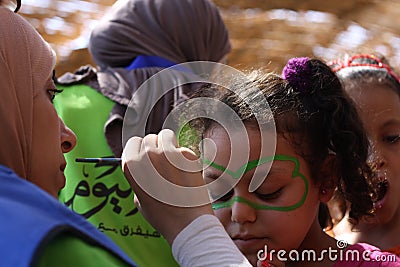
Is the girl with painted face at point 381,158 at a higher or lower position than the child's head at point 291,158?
lower

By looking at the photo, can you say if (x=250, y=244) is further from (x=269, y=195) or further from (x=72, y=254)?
(x=72, y=254)

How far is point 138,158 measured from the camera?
1.17 meters

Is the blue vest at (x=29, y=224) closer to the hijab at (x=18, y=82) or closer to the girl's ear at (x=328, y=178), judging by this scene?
the hijab at (x=18, y=82)

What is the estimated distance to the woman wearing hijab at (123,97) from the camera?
203 cm

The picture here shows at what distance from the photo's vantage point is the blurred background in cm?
357

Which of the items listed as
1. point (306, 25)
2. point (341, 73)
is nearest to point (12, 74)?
point (341, 73)

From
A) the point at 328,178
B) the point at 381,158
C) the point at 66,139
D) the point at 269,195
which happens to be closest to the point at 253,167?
the point at 269,195

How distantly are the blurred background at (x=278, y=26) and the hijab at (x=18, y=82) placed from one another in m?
2.33

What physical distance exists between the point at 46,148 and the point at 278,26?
278 cm

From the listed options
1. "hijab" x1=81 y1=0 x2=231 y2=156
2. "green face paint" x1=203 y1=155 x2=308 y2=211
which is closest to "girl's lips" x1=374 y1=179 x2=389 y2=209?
"green face paint" x1=203 y1=155 x2=308 y2=211

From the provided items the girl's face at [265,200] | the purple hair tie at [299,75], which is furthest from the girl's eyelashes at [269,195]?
the purple hair tie at [299,75]

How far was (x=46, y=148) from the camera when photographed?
1.24 m

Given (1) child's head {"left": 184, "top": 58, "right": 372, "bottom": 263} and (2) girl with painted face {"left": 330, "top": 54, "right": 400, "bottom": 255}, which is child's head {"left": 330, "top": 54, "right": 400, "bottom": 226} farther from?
(1) child's head {"left": 184, "top": 58, "right": 372, "bottom": 263}

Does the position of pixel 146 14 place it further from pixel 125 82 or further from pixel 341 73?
pixel 341 73
